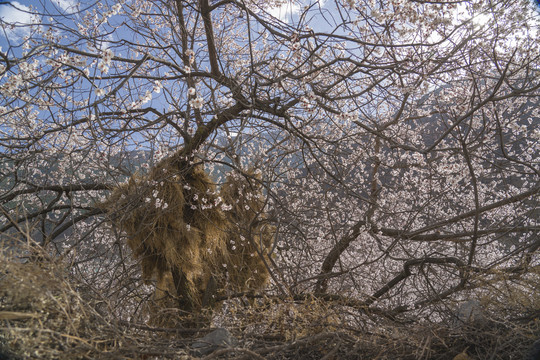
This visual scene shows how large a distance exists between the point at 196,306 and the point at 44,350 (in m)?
3.05

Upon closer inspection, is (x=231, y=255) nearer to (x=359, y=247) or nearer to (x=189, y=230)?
(x=189, y=230)

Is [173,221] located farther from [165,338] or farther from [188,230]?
[165,338]

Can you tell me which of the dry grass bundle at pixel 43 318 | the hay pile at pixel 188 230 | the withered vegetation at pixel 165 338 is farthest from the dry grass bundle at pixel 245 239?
the dry grass bundle at pixel 43 318

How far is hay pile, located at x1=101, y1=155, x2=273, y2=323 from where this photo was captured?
3.67 metres

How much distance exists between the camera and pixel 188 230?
371 cm

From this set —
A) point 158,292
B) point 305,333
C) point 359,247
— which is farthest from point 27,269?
point 359,247

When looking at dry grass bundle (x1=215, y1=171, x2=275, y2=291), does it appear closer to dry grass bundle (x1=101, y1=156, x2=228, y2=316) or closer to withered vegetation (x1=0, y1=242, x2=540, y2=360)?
dry grass bundle (x1=101, y1=156, x2=228, y2=316)

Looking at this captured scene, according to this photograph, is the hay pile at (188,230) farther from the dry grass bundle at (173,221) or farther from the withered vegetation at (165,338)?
the withered vegetation at (165,338)

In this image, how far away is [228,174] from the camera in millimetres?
4387

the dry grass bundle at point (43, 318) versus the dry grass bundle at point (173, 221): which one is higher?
the dry grass bundle at point (173, 221)

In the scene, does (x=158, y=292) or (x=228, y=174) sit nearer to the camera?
(x=158, y=292)

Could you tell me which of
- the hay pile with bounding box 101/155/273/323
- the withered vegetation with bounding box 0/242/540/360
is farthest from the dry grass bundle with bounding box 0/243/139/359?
the hay pile with bounding box 101/155/273/323

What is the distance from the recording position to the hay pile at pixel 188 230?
3.67m

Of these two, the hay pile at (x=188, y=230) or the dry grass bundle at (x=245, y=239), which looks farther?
the dry grass bundle at (x=245, y=239)
